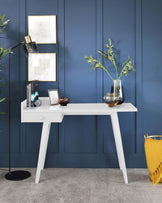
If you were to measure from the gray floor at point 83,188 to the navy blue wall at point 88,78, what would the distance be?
0.24 m

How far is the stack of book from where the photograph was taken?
3.08m

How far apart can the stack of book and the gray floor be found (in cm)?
87

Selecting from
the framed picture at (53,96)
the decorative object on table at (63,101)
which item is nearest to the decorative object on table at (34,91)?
the framed picture at (53,96)

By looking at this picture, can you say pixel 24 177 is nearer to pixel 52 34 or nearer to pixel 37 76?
pixel 37 76

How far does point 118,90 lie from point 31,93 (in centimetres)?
102

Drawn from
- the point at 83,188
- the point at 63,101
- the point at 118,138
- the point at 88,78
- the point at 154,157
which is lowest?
the point at 83,188

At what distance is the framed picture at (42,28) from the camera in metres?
3.41

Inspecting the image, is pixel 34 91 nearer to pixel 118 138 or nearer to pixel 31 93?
pixel 31 93

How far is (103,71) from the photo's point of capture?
3.44 m

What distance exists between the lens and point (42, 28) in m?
3.42

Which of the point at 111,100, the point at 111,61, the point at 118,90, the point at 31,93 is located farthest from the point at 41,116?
the point at 111,61

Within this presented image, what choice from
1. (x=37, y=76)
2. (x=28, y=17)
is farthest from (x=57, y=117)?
(x=28, y=17)

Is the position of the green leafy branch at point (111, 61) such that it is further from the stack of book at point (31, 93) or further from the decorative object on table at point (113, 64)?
the stack of book at point (31, 93)

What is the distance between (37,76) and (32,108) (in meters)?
0.58
